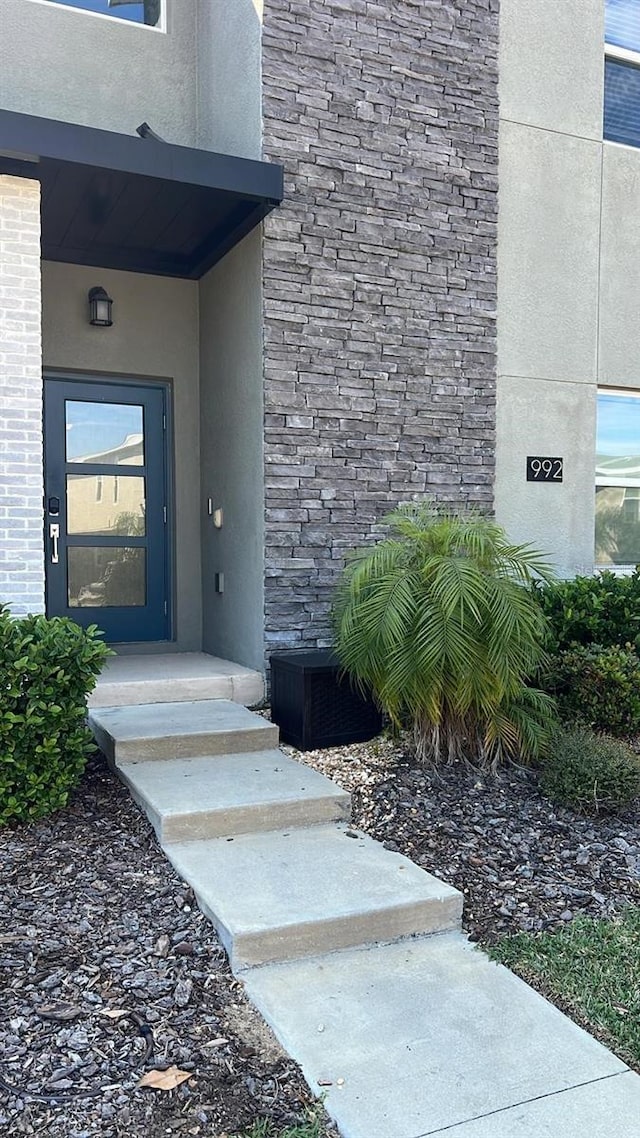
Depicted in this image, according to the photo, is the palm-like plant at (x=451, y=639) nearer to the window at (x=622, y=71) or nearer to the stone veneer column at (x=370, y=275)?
the stone veneer column at (x=370, y=275)

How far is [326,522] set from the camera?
567cm

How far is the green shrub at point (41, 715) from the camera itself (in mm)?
3746

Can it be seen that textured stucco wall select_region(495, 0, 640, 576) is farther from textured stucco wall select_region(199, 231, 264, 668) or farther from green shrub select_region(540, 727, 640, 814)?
green shrub select_region(540, 727, 640, 814)

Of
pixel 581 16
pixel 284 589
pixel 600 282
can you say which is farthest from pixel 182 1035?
pixel 581 16

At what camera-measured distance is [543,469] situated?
662cm

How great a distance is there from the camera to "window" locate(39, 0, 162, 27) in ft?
19.8

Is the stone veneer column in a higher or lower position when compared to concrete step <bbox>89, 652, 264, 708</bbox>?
higher

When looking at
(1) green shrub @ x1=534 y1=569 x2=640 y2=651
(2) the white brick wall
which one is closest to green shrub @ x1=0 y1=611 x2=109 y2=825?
(2) the white brick wall

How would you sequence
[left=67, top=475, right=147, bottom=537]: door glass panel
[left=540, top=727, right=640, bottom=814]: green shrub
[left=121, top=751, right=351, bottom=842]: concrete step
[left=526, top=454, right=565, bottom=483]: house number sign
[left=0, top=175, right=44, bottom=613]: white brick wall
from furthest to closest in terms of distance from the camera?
[left=526, top=454, right=565, bottom=483]: house number sign → [left=67, top=475, right=147, bottom=537]: door glass panel → [left=0, top=175, right=44, bottom=613]: white brick wall → [left=540, top=727, right=640, bottom=814]: green shrub → [left=121, top=751, right=351, bottom=842]: concrete step

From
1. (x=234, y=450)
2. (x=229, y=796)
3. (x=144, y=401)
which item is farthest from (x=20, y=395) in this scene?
(x=229, y=796)

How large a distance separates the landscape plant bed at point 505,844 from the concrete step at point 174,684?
0.67 metres

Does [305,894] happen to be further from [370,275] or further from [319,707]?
[370,275]

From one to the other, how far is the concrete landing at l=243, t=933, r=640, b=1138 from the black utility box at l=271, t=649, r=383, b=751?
1.94 meters

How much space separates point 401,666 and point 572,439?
315 centimetres
